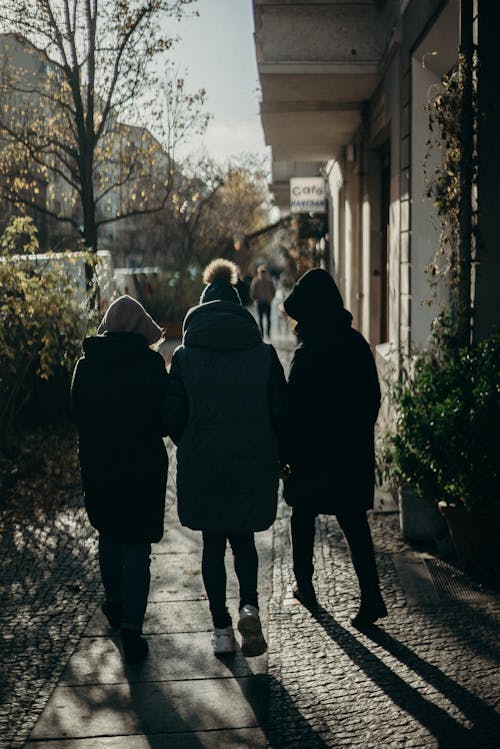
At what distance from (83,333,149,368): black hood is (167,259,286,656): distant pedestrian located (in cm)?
→ 20

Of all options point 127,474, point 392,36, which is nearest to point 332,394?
point 127,474

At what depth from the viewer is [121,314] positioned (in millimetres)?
4492

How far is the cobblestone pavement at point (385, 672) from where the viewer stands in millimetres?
3633

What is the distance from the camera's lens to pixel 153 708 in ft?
12.9

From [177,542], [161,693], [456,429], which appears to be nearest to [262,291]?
[177,542]

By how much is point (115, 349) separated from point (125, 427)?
374 mm

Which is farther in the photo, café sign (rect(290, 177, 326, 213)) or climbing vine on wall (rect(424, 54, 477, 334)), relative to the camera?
café sign (rect(290, 177, 326, 213))

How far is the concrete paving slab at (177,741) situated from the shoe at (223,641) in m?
0.77

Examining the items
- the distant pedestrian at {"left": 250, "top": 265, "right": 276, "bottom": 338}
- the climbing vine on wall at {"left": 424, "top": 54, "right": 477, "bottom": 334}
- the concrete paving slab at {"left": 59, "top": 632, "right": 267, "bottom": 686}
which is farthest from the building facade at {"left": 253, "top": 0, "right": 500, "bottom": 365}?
the distant pedestrian at {"left": 250, "top": 265, "right": 276, "bottom": 338}

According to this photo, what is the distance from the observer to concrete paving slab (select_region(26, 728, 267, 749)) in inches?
141

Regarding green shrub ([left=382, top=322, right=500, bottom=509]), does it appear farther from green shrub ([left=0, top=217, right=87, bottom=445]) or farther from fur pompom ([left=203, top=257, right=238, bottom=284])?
green shrub ([left=0, top=217, right=87, bottom=445])

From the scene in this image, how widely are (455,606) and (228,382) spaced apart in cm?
182

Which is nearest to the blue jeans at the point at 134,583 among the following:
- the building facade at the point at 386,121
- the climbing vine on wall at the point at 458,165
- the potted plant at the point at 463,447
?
the potted plant at the point at 463,447

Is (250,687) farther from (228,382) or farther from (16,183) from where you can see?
(16,183)
